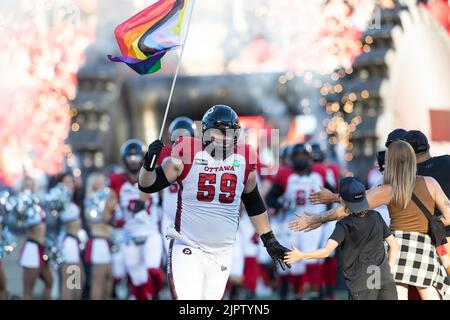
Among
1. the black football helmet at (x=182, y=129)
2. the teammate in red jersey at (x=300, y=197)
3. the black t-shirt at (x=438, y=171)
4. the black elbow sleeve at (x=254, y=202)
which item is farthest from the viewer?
the teammate in red jersey at (x=300, y=197)

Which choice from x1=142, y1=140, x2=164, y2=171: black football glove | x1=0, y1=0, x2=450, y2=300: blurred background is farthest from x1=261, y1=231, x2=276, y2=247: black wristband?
x1=0, y1=0, x2=450, y2=300: blurred background

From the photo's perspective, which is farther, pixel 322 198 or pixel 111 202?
pixel 111 202

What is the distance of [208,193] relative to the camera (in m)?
7.72

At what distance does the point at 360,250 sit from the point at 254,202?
0.97m

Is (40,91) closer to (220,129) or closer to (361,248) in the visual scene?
(220,129)

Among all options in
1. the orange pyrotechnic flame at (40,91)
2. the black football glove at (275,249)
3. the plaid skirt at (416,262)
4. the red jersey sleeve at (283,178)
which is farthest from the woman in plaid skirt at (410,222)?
the orange pyrotechnic flame at (40,91)

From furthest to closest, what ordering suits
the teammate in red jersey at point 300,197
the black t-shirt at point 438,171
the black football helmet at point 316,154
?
the black football helmet at point 316,154
the teammate in red jersey at point 300,197
the black t-shirt at point 438,171

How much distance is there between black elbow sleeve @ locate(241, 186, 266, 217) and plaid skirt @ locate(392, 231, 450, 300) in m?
1.14

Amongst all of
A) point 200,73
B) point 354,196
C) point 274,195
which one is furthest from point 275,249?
point 200,73

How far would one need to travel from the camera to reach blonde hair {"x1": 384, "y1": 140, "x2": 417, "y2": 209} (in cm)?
791

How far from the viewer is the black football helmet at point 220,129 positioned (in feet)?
25.4

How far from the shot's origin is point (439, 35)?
22.2 meters

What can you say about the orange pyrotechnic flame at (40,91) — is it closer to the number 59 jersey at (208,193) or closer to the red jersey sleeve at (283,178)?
the red jersey sleeve at (283,178)

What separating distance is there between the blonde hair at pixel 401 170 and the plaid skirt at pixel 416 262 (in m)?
0.35
